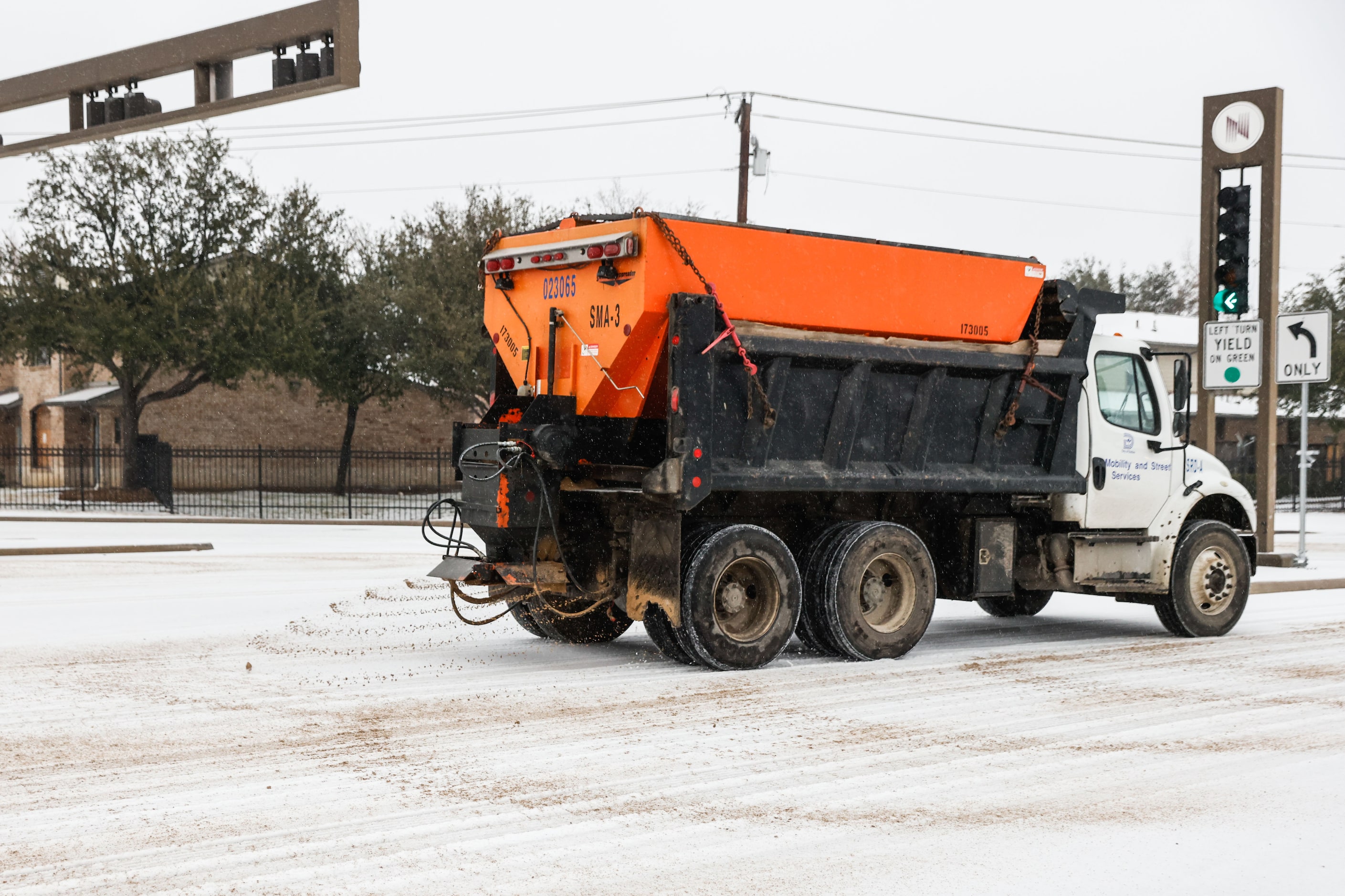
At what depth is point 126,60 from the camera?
56.3ft

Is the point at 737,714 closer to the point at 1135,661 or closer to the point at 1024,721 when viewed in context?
the point at 1024,721

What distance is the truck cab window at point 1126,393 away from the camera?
12.3 m

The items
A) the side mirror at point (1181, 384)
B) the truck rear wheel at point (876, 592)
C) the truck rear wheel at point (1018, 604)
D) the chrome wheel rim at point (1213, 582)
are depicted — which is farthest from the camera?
the truck rear wheel at point (1018, 604)

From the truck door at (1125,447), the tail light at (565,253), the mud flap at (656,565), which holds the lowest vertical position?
the mud flap at (656,565)

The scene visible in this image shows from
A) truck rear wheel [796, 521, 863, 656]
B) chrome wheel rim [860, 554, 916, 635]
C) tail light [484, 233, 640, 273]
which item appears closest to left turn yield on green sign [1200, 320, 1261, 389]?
chrome wheel rim [860, 554, 916, 635]

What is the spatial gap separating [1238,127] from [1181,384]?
339 inches

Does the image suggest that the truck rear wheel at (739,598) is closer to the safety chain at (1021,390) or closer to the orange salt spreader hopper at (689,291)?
the orange salt spreader hopper at (689,291)

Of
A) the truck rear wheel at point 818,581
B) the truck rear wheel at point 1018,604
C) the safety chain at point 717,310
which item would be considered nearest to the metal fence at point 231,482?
the truck rear wheel at point 1018,604

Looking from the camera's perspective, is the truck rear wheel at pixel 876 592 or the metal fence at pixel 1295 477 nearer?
the truck rear wheel at pixel 876 592

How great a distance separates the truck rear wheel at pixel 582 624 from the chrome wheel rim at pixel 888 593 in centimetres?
210

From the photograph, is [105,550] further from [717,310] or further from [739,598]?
[717,310]

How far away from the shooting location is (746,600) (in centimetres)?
1054

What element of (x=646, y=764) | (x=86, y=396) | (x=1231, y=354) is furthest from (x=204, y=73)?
(x=86, y=396)

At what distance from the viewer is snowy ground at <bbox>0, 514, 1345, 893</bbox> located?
17.7 ft
